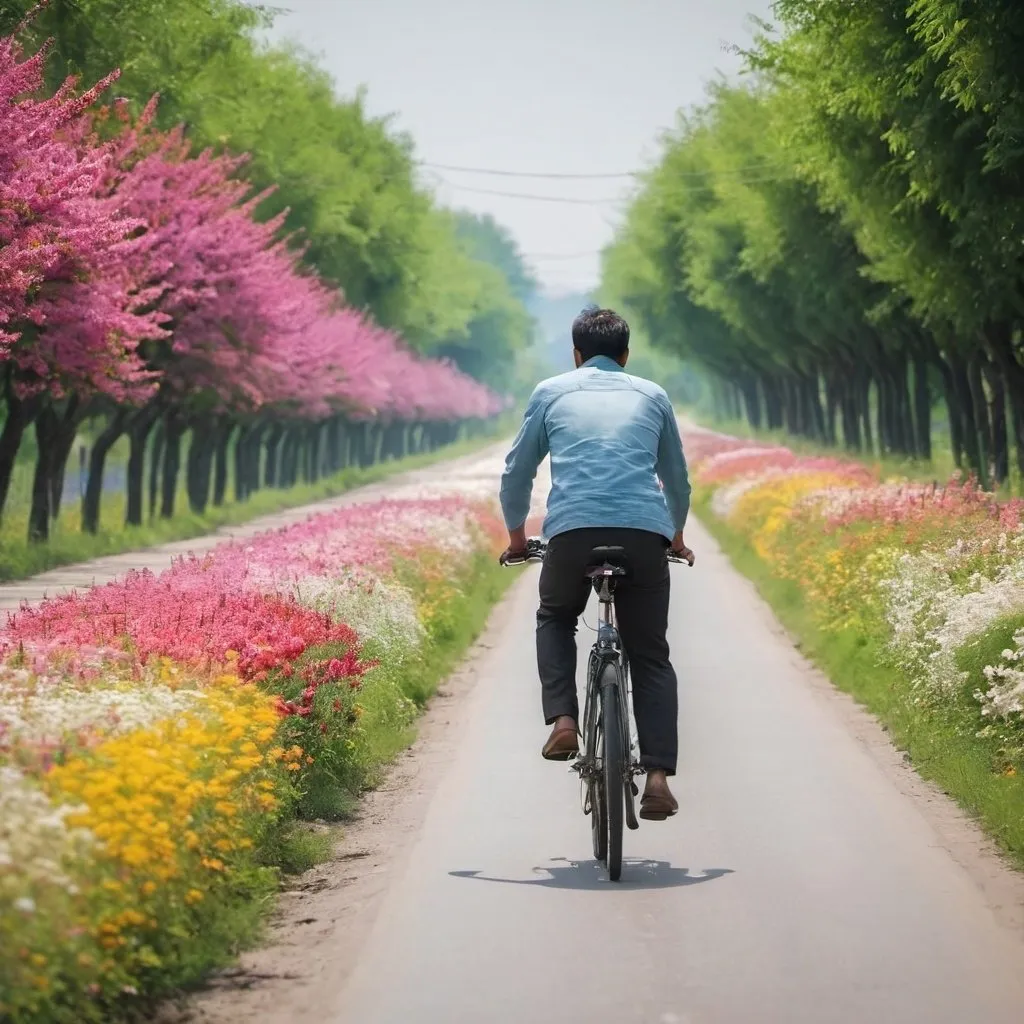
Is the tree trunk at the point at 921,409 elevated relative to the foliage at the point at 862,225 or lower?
lower

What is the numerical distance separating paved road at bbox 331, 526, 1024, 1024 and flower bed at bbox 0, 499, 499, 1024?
63cm

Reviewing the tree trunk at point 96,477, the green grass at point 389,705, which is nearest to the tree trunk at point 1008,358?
the green grass at point 389,705

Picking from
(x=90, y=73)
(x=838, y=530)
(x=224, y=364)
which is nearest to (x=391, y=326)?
(x=224, y=364)

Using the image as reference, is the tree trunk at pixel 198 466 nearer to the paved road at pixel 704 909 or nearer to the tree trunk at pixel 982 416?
the tree trunk at pixel 982 416

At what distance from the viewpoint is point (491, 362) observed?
491ft

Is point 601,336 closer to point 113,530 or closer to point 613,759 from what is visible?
point 613,759

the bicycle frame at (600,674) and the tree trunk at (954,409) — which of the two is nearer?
the bicycle frame at (600,674)

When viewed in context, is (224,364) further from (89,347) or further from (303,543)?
(303,543)

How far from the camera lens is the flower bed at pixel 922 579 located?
12.7m

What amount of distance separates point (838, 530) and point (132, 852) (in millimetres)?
18020

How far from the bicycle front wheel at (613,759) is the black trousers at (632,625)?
0.27 m

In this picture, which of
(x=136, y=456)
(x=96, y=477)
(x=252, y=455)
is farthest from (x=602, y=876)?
(x=252, y=455)

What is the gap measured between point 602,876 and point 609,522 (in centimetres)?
149

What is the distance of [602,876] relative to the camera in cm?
923
